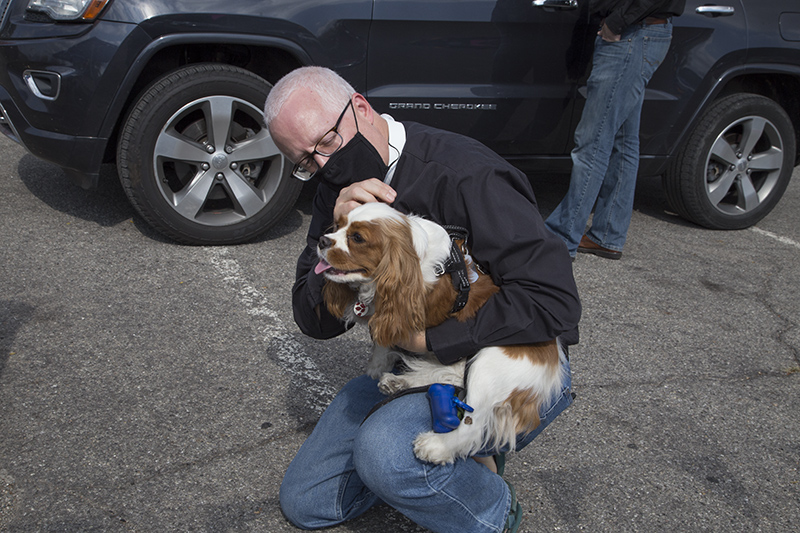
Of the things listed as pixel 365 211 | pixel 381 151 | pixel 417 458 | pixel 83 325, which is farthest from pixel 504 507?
pixel 83 325

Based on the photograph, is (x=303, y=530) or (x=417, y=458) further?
(x=303, y=530)

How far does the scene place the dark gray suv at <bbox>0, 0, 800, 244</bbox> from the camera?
3.83 metres

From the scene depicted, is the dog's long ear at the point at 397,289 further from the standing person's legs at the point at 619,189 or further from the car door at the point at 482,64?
the standing person's legs at the point at 619,189

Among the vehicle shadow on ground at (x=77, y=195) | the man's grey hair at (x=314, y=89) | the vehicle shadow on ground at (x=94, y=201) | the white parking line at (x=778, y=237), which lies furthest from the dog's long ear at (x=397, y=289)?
the white parking line at (x=778, y=237)

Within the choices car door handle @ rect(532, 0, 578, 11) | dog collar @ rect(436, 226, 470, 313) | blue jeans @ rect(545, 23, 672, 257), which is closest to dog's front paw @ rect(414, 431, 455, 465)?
dog collar @ rect(436, 226, 470, 313)

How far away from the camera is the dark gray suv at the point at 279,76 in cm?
383

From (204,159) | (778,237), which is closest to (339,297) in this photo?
(204,159)

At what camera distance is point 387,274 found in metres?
1.87

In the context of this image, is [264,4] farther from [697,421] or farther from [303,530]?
[697,421]

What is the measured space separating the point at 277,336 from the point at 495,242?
176 centimetres

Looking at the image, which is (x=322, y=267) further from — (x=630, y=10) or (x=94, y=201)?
(x=94, y=201)

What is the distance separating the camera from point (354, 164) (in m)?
2.21

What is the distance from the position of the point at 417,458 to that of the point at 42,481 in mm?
1377

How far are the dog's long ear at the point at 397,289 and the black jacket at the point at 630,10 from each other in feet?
9.66
